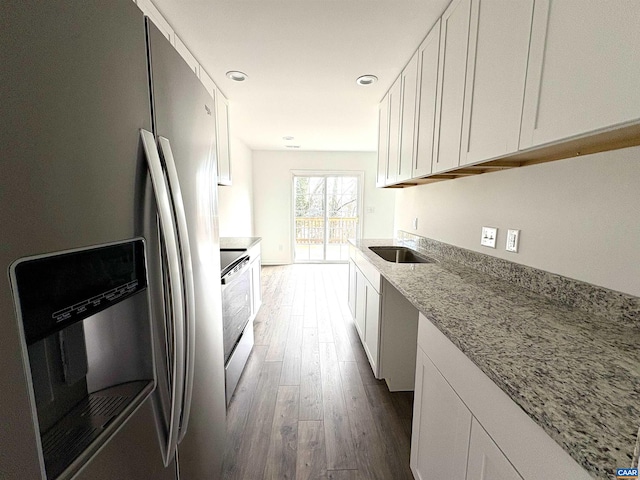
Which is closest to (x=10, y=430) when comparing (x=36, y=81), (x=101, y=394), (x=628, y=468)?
(x=101, y=394)

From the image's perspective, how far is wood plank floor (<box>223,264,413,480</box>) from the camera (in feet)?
4.83

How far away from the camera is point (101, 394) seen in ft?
2.12

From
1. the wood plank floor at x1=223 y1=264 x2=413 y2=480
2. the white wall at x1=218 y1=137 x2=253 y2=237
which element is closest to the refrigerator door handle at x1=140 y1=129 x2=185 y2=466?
the wood plank floor at x1=223 y1=264 x2=413 y2=480

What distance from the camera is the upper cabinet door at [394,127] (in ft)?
7.85

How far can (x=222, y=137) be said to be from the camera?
2.83 meters

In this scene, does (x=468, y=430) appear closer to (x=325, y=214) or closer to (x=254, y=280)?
(x=254, y=280)

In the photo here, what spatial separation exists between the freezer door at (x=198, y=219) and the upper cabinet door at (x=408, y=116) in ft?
4.89

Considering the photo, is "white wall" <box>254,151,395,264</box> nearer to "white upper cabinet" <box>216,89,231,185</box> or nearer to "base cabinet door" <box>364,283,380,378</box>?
"white upper cabinet" <box>216,89,231,185</box>

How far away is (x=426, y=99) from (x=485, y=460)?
1.88 meters

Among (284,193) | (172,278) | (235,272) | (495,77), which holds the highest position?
(495,77)

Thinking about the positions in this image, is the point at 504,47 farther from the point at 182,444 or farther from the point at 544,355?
the point at 182,444

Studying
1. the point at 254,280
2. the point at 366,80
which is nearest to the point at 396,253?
the point at 254,280

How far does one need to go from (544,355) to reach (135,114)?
4.12 feet

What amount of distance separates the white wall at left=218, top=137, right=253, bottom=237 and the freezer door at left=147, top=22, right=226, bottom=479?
2.68 metres
